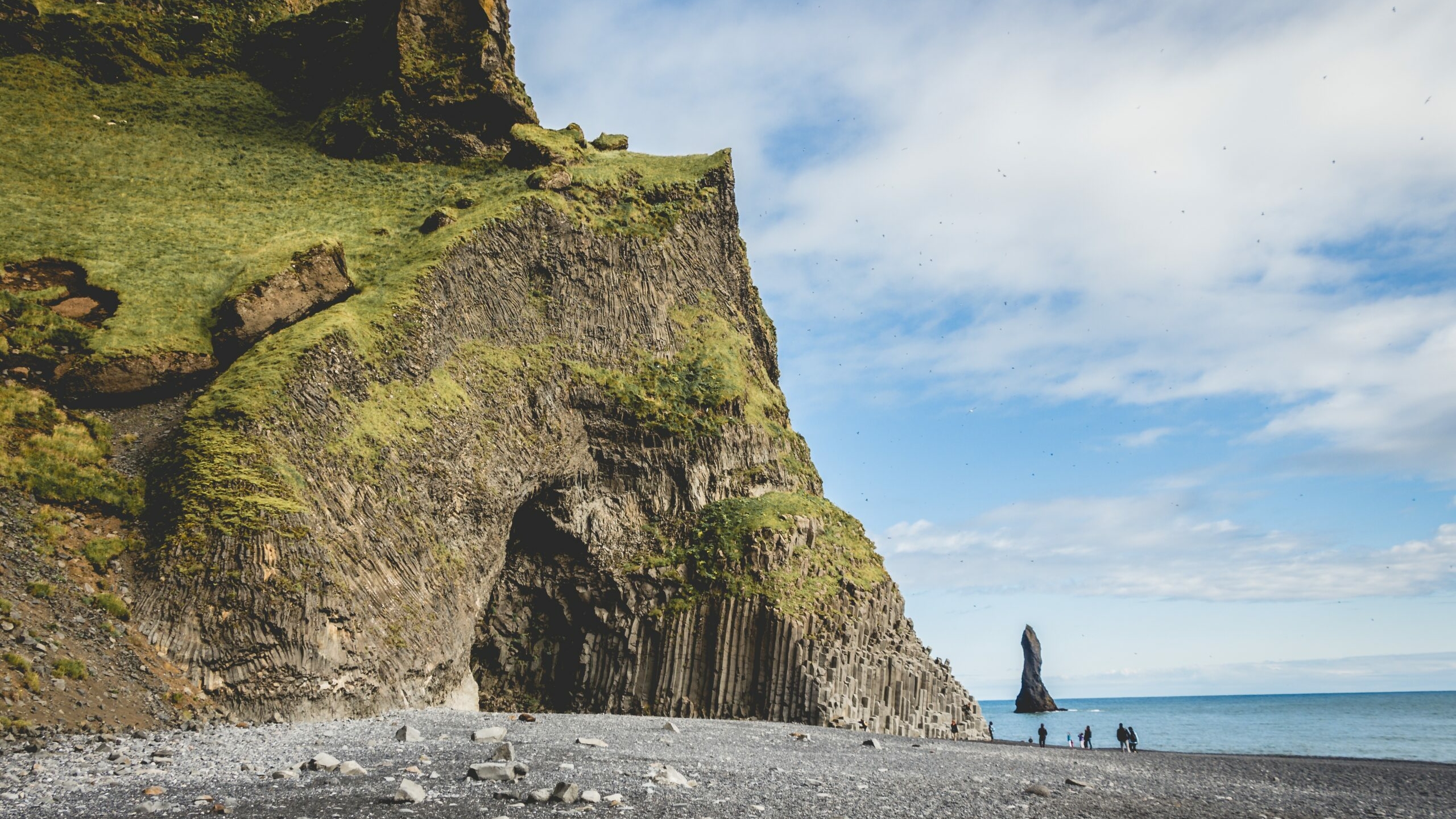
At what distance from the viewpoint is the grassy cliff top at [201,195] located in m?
28.2

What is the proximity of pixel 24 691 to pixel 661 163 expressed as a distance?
1638 inches

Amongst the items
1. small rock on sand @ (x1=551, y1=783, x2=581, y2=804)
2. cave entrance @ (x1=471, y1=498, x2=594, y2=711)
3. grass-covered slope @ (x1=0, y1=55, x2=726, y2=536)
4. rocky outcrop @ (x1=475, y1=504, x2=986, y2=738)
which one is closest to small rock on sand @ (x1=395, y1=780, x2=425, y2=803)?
small rock on sand @ (x1=551, y1=783, x2=581, y2=804)

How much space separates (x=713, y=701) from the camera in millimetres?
32781

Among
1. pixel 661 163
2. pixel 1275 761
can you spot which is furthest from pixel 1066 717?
pixel 661 163

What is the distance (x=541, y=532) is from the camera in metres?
36.4

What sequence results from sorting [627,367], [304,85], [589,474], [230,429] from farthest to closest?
[304,85]
[627,367]
[589,474]
[230,429]

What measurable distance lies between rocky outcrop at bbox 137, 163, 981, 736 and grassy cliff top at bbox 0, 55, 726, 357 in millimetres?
2888

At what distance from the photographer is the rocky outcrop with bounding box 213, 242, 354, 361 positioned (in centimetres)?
2681

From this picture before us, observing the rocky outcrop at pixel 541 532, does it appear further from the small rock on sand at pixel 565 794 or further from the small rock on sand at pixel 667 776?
the small rock on sand at pixel 565 794

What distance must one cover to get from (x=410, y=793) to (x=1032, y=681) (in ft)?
429

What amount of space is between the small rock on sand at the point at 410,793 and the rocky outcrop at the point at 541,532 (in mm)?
11463

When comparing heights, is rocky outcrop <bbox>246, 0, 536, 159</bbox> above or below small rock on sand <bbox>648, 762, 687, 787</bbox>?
above

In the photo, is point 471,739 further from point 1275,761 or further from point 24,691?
point 1275,761

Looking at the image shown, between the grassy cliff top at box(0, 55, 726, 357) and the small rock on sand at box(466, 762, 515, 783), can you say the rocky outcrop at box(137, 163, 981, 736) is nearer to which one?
the grassy cliff top at box(0, 55, 726, 357)
